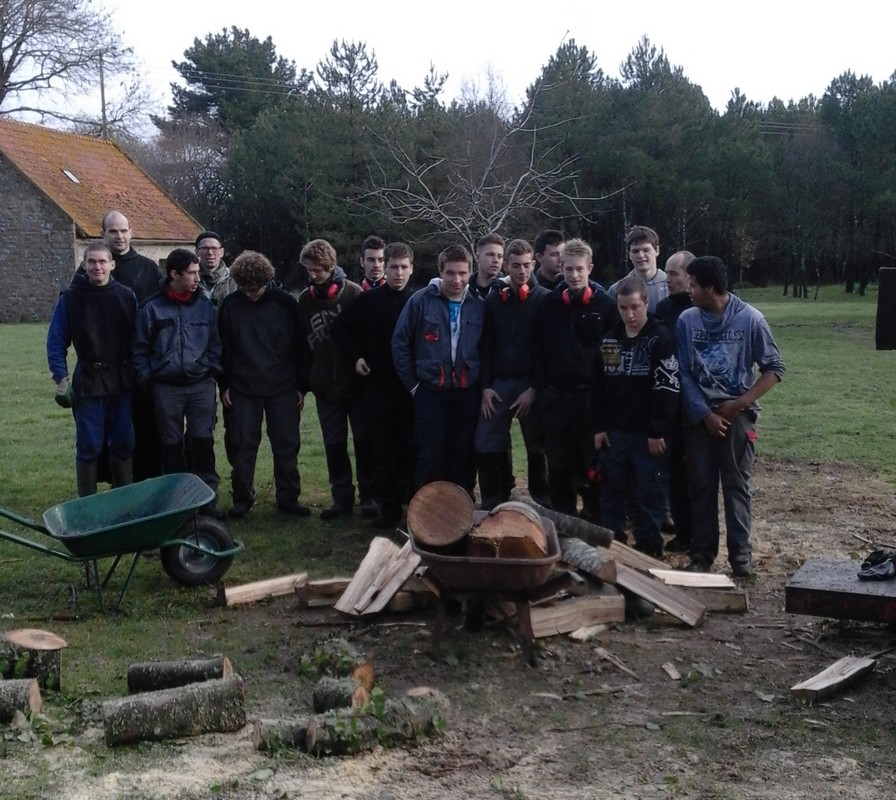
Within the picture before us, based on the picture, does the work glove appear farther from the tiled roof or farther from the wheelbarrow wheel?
the tiled roof

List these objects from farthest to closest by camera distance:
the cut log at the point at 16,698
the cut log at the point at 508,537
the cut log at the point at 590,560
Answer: the cut log at the point at 590,560 → the cut log at the point at 508,537 → the cut log at the point at 16,698

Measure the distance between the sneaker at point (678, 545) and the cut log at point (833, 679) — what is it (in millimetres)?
2096

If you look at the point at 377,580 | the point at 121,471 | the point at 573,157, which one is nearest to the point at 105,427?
the point at 121,471

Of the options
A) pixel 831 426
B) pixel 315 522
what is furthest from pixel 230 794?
pixel 831 426

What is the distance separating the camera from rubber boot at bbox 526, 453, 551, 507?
26.0 feet

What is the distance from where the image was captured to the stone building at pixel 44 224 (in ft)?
107

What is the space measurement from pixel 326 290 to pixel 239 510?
5.82 feet

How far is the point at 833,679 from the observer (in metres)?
4.79

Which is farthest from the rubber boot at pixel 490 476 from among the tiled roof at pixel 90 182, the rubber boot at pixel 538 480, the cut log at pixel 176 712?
the tiled roof at pixel 90 182

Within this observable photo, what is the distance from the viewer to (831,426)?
473 inches

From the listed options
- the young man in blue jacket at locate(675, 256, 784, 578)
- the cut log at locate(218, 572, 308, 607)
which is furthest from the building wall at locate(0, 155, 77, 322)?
the young man in blue jacket at locate(675, 256, 784, 578)

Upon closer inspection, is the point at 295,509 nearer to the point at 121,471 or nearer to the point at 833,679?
the point at 121,471

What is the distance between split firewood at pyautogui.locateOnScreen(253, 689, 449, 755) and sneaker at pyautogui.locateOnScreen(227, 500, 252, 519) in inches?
152

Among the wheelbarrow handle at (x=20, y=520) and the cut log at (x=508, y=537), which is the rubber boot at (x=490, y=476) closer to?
the cut log at (x=508, y=537)
